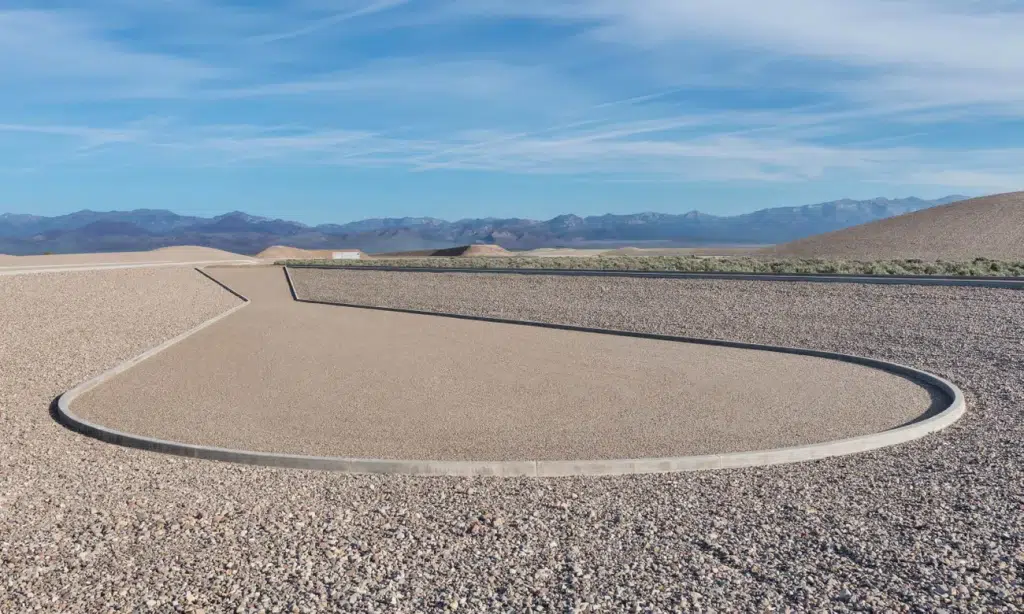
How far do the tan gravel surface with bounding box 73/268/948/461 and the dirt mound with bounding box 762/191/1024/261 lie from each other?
32.1 meters

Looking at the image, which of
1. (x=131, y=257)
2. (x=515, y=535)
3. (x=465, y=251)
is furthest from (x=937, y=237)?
(x=515, y=535)

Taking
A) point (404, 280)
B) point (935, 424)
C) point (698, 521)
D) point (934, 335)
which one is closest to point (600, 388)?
point (935, 424)

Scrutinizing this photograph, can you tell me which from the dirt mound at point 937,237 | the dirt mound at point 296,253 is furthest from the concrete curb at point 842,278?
Result: the dirt mound at point 296,253

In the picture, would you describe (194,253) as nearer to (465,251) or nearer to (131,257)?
(131,257)

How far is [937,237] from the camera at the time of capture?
4606 centimetres

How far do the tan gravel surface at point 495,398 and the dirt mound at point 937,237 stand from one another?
32.1 meters

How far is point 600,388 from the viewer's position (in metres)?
10.9

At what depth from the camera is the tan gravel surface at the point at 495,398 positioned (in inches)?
324

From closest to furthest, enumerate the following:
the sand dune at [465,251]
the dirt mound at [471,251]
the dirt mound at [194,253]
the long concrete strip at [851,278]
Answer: the long concrete strip at [851,278]
the dirt mound at [194,253]
the sand dune at [465,251]
the dirt mound at [471,251]

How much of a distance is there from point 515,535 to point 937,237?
154 ft

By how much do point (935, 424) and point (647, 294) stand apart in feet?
41.4

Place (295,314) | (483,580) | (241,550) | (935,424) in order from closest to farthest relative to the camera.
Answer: (483,580)
(241,550)
(935,424)
(295,314)

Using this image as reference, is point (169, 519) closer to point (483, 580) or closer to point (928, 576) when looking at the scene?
point (483, 580)

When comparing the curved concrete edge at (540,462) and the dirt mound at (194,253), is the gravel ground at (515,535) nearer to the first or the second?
the curved concrete edge at (540,462)
